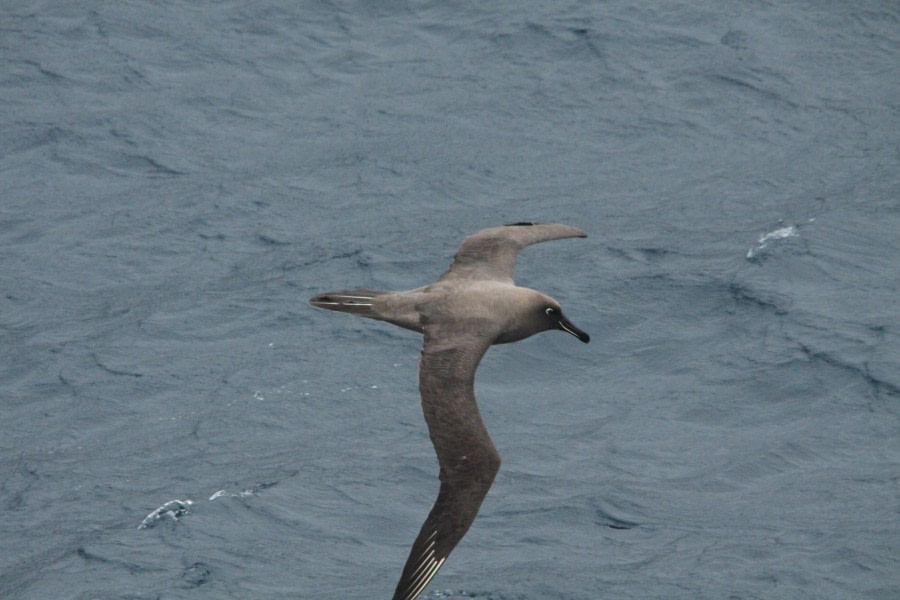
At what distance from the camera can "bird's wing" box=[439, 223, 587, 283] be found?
18.1 metres

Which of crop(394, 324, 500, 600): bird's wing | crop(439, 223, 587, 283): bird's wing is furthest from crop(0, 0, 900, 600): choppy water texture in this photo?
crop(394, 324, 500, 600): bird's wing

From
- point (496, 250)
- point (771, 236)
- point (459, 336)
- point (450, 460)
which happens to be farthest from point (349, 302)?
point (771, 236)

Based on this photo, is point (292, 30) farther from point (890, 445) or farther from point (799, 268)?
point (890, 445)

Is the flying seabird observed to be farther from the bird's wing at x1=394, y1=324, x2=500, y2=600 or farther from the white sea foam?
the white sea foam

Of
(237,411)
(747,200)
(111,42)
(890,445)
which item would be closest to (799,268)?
(747,200)

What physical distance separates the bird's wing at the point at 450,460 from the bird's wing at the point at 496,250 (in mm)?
2121

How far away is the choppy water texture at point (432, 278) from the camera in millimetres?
19844

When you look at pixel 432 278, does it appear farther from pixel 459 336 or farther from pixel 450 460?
pixel 450 460

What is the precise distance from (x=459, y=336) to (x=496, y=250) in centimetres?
232

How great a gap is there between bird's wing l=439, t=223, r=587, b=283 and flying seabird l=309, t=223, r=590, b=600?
0.04 ft

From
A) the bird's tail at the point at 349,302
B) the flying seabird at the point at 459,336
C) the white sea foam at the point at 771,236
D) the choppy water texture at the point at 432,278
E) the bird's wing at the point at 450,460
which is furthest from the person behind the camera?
the white sea foam at the point at 771,236

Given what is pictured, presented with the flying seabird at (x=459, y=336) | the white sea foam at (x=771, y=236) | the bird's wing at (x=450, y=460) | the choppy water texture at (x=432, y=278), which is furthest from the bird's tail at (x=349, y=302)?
the white sea foam at (x=771, y=236)

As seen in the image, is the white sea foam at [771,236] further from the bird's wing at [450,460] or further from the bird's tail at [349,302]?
the bird's wing at [450,460]

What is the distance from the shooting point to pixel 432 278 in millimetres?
24234
